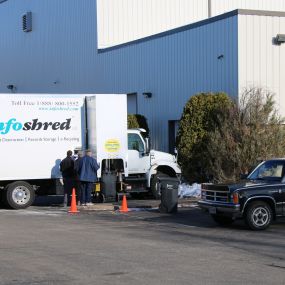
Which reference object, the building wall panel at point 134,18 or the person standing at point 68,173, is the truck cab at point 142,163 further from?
the building wall panel at point 134,18

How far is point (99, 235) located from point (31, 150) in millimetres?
6924

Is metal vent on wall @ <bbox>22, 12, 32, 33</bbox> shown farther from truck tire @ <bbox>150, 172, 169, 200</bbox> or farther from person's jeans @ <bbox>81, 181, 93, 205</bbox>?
person's jeans @ <bbox>81, 181, 93, 205</bbox>

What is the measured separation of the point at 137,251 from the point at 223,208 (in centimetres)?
374

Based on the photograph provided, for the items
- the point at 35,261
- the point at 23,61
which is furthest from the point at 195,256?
the point at 23,61

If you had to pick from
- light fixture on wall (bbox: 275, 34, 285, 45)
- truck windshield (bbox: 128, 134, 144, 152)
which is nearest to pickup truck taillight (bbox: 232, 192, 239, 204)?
truck windshield (bbox: 128, 134, 144, 152)

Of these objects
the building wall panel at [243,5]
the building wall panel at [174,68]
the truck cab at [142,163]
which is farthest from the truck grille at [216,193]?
the building wall panel at [243,5]

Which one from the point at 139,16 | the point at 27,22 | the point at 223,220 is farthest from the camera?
the point at 27,22

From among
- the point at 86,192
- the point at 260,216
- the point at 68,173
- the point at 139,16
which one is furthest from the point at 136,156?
the point at 139,16

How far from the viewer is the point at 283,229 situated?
14742 millimetres

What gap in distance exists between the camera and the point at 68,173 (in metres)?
19.8

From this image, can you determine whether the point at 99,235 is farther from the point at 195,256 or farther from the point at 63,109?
the point at 63,109

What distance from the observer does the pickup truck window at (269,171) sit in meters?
15.1

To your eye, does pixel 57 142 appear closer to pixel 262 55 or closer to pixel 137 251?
pixel 262 55

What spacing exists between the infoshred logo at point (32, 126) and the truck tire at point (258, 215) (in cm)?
802
